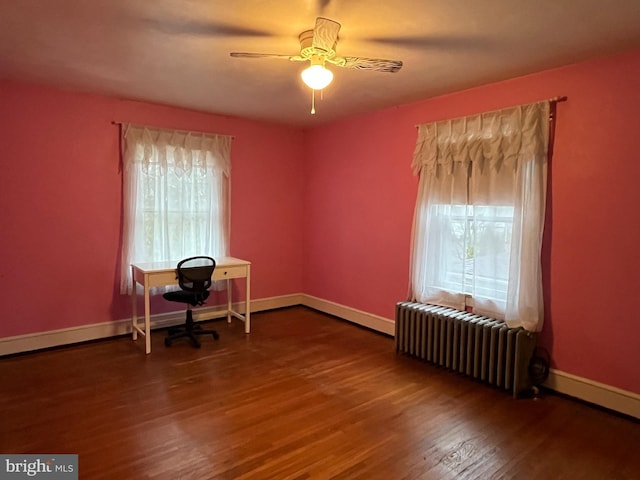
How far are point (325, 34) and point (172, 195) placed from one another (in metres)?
2.81

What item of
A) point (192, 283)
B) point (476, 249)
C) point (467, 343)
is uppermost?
point (476, 249)

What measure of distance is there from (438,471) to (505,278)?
174 cm

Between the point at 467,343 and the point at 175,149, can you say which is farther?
the point at 175,149

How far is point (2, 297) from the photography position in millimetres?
3658

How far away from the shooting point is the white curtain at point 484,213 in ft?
10.1

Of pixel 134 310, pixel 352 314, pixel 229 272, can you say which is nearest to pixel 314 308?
pixel 352 314

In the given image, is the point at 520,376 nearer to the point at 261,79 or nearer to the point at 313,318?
the point at 313,318

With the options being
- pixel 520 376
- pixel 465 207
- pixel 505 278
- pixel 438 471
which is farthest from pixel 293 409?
pixel 465 207

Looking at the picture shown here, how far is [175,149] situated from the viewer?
440cm

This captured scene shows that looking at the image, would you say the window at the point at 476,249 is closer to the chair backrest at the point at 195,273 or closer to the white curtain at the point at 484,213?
the white curtain at the point at 484,213

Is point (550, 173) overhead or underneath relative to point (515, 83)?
underneath

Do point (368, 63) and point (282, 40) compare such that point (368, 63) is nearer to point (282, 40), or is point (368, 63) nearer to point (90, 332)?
point (282, 40)

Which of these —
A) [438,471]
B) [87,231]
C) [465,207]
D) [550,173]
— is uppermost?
[550,173]

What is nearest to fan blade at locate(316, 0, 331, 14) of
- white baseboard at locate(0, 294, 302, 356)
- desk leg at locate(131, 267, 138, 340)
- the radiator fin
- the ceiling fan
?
the ceiling fan
